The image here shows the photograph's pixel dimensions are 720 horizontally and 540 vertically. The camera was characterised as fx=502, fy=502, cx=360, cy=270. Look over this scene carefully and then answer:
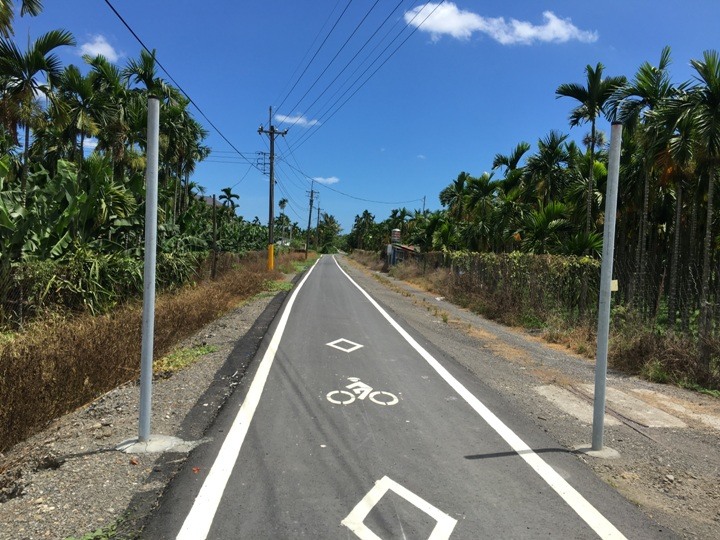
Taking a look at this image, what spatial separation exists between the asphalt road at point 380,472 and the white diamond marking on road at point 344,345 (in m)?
2.10

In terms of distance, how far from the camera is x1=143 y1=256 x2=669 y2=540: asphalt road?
3471 millimetres

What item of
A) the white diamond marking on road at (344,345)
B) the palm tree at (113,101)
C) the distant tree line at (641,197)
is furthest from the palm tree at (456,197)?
the white diamond marking on road at (344,345)

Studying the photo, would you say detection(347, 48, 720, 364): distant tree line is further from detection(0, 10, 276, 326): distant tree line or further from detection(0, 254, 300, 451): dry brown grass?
detection(0, 10, 276, 326): distant tree line

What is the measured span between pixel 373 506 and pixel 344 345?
6307 mm

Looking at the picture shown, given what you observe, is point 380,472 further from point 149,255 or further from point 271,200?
point 271,200

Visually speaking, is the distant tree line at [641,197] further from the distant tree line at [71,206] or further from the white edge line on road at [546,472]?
the distant tree line at [71,206]

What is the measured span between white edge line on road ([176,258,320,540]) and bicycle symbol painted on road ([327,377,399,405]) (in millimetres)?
976

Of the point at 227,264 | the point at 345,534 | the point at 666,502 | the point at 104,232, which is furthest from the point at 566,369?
the point at 227,264

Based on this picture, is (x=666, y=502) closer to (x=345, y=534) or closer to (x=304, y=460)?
(x=345, y=534)

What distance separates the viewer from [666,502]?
3.97 meters

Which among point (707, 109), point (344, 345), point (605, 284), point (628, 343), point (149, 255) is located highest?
point (707, 109)

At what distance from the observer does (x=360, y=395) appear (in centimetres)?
658

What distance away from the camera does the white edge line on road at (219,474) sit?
336 centimetres

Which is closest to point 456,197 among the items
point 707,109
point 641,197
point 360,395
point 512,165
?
point 512,165
